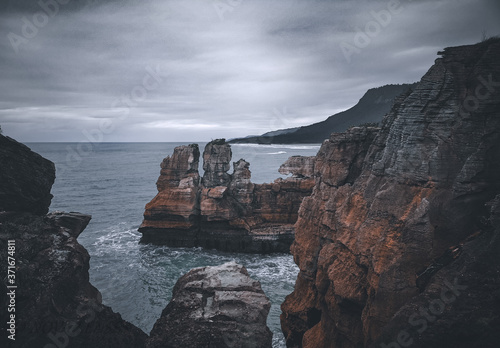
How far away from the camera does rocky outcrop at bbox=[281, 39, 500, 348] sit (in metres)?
9.45

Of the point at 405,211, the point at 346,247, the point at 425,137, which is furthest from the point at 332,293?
the point at 425,137

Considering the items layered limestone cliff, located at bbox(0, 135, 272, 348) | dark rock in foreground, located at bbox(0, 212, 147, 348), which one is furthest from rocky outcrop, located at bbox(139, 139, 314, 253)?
dark rock in foreground, located at bbox(0, 212, 147, 348)

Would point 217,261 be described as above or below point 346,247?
below

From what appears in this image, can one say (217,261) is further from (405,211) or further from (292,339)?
(405,211)

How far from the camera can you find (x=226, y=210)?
4403cm

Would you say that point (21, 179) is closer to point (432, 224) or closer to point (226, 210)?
point (432, 224)

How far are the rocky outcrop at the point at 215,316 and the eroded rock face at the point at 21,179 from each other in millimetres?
9697

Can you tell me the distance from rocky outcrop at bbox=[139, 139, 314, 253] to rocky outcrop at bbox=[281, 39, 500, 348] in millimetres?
29361

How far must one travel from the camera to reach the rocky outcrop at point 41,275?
1279 cm

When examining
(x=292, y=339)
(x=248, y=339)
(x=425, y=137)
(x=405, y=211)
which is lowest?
(x=292, y=339)

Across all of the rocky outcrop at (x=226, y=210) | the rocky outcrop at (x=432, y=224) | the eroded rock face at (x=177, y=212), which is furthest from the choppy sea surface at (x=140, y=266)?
the rocky outcrop at (x=432, y=224)

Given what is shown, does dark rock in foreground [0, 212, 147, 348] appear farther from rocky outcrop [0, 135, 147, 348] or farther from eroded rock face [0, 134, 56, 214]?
eroded rock face [0, 134, 56, 214]

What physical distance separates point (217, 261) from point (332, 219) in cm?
2592

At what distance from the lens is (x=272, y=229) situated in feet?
143
